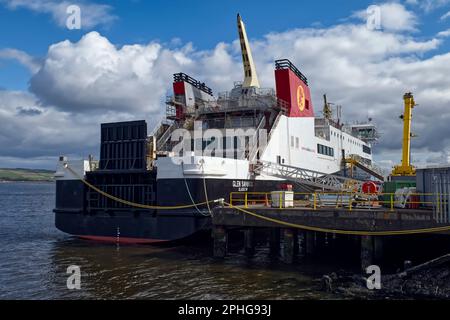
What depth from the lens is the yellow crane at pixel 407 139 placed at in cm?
3272

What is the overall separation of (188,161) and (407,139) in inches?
876

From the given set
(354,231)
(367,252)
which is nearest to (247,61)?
(354,231)

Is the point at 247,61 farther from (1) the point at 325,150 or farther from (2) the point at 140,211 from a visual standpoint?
(2) the point at 140,211

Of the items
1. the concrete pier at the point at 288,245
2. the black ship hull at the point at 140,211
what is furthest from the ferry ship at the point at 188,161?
the concrete pier at the point at 288,245

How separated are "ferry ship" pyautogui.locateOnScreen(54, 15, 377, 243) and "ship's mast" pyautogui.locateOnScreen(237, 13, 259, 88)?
0.29 ft

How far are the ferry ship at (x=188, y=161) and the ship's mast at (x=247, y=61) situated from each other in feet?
0.29

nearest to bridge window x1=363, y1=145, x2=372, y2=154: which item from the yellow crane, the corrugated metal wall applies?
the yellow crane

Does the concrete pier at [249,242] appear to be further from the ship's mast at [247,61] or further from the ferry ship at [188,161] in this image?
the ship's mast at [247,61]

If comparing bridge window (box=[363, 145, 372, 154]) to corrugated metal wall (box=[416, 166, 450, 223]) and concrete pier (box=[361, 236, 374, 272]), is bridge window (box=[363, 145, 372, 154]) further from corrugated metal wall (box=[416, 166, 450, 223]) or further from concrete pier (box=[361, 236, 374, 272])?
concrete pier (box=[361, 236, 374, 272])

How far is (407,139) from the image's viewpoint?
110ft

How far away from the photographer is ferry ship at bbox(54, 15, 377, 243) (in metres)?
20.1
